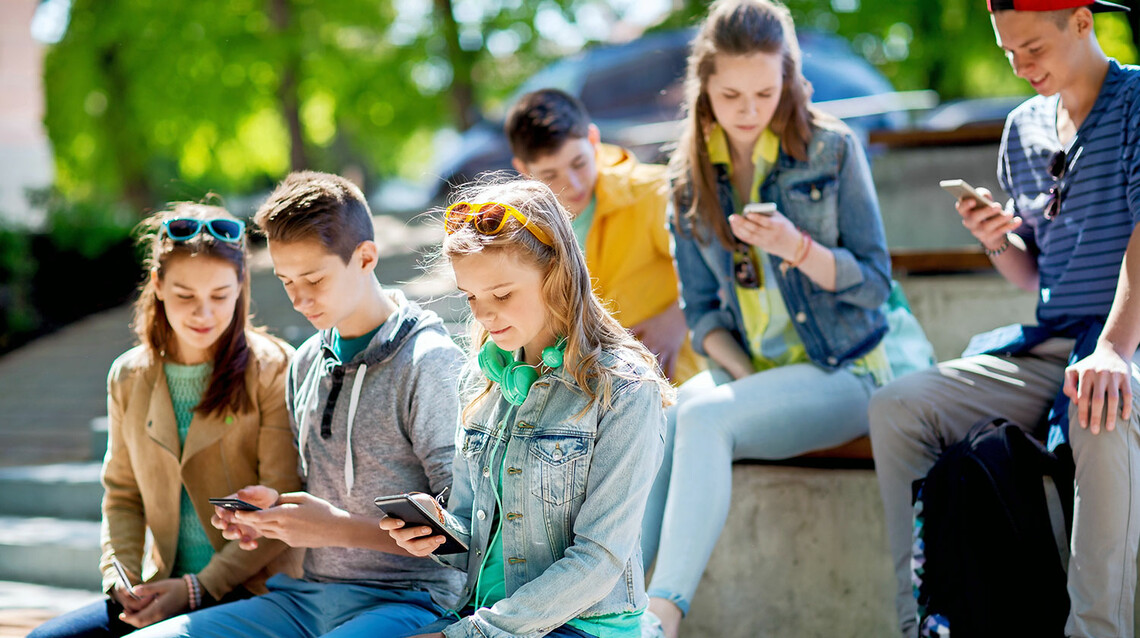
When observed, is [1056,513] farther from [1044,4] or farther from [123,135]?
[123,135]

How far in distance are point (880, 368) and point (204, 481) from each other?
2095mm

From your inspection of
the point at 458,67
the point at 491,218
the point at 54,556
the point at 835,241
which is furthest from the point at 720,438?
the point at 458,67

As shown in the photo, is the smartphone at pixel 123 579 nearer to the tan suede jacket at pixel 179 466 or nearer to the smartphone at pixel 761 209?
the tan suede jacket at pixel 179 466

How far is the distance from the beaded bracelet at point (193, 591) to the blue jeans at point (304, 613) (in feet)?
0.91

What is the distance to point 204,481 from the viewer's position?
2932 millimetres

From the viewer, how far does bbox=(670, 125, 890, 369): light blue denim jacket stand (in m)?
3.19

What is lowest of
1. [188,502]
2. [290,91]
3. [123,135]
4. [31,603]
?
[31,603]

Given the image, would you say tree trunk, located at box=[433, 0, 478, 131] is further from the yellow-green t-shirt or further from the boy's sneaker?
the boy's sneaker

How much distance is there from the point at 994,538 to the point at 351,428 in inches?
64.7

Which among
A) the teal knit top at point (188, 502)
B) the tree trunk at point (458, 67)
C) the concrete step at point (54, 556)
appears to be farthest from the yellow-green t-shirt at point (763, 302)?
the tree trunk at point (458, 67)

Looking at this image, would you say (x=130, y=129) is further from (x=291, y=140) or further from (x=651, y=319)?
(x=651, y=319)

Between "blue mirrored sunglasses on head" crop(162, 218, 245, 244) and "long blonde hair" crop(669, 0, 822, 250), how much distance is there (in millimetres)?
1440

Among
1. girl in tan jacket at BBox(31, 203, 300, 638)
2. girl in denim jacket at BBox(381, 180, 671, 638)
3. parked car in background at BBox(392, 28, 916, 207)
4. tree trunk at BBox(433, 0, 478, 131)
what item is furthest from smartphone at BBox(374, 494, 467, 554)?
tree trunk at BBox(433, 0, 478, 131)

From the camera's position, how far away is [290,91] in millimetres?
11656
